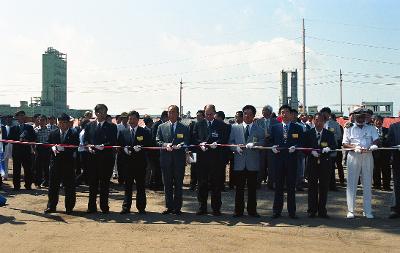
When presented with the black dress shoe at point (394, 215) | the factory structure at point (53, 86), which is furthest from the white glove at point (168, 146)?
the factory structure at point (53, 86)

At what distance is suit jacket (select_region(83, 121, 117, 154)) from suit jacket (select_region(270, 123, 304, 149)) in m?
3.27

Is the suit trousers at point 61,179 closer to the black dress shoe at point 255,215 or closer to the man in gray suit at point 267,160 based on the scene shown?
the black dress shoe at point 255,215

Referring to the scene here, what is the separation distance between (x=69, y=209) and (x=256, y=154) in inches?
156

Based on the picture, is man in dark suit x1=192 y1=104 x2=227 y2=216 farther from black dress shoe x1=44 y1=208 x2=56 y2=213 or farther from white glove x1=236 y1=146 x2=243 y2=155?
black dress shoe x1=44 y1=208 x2=56 y2=213

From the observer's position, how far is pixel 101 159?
9.16m

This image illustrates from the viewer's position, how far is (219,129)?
9078 mm

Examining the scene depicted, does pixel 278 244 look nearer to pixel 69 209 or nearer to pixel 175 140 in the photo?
pixel 175 140

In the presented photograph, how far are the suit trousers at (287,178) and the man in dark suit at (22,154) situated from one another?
7106mm

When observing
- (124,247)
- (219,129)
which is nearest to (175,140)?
(219,129)

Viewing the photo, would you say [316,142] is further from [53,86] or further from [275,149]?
[53,86]

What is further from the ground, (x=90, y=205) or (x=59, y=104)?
(x=59, y=104)

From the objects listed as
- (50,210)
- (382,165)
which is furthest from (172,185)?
(382,165)

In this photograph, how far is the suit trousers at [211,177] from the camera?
29.3 feet

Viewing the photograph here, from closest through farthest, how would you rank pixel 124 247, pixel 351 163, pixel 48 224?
pixel 124 247 < pixel 48 224 < pixel 351 163
